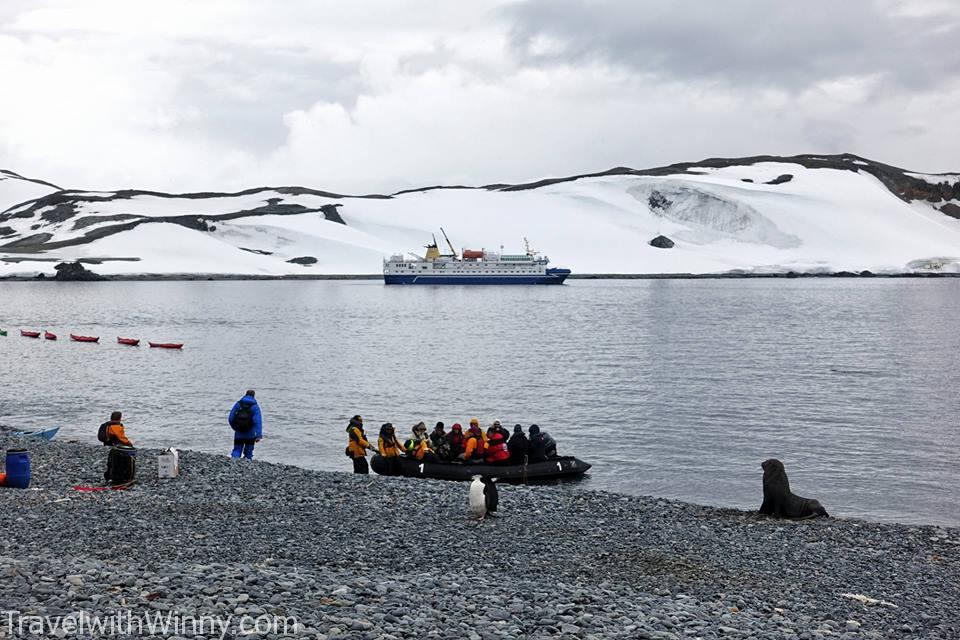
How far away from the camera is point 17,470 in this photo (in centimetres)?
1514

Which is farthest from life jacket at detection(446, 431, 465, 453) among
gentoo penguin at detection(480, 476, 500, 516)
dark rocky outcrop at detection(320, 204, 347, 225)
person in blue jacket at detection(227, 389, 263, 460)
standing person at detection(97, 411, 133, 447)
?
dark rocky outcrop at detection(320, 204, 347, 225)

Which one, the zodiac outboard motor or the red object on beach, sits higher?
the red object on beach

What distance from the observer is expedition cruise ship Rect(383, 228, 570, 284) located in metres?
124

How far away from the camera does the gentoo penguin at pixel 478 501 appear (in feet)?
46.7

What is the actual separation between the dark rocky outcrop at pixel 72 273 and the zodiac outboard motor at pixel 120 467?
120 meters

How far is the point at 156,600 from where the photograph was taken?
8555 millimetres

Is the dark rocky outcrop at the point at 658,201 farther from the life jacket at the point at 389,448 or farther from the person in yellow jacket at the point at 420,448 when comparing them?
the life jacket at the point at 389,448

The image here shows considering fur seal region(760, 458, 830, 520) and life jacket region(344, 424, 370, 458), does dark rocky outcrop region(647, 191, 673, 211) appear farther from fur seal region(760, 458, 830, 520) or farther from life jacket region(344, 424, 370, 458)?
fur seal region(760, 458, 830, 520)

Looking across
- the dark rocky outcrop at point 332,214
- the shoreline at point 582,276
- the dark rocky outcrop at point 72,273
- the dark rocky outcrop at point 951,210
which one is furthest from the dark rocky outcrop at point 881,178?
the dark rocky outcrop at point 72,273

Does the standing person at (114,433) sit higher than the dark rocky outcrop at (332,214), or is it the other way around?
the dark rocky outcrop at (332,214)

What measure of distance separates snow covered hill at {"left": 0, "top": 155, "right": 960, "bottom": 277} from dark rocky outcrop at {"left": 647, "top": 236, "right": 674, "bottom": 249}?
4.19 ft

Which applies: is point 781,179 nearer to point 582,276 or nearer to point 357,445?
point 582,276

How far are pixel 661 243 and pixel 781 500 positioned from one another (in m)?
129

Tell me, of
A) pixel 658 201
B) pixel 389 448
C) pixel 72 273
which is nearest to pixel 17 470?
pixel 389 448
